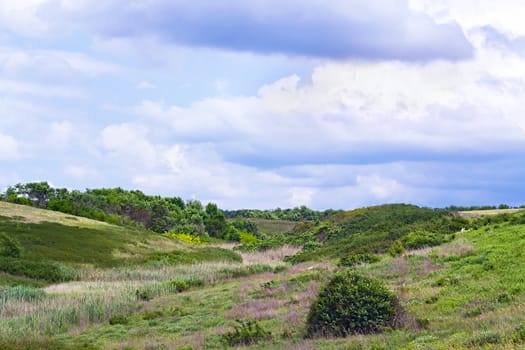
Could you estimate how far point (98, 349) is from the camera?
710 inches

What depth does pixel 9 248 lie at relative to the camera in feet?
144

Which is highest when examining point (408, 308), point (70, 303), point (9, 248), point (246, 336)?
point (9, 248)

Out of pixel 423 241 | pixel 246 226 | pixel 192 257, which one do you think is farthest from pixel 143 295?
pixel 246 226

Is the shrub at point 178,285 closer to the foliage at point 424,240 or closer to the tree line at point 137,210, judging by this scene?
the foliage at point 424,240

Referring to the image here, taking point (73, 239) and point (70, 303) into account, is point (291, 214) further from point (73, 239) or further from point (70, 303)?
point (70, 303)

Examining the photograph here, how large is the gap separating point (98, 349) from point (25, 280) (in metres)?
22.9

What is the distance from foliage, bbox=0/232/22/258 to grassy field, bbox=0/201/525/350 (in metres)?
7.87

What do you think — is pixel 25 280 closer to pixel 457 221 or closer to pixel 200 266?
pixel 200 266

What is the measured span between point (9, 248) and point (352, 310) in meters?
35.0

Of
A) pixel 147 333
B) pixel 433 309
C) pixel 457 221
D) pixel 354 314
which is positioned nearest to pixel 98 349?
pixel 147 333

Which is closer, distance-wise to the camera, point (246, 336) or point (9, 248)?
point (246, 336)

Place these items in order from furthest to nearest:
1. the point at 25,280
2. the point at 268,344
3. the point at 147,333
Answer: the point at 25,280, the point at 147,333, the point at 268,344

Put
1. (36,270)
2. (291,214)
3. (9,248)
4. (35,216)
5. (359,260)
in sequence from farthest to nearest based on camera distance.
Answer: (291,214), (35,216), (9,248), (36,270), (359,260)

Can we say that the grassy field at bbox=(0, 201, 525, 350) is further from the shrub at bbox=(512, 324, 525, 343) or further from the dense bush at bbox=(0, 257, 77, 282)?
the dense bush at bbox=(0, 257, 77, 282)
